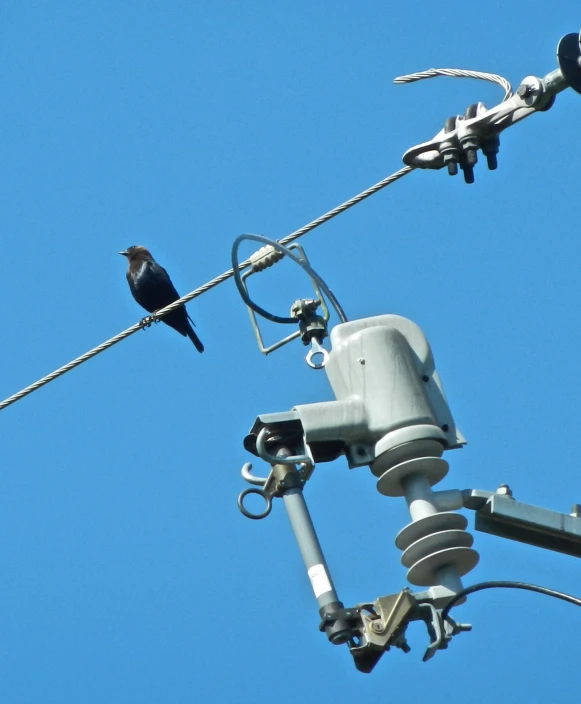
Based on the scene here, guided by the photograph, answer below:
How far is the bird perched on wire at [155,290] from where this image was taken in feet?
39.6

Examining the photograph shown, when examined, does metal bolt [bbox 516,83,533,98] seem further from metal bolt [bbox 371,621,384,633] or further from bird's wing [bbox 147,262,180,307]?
bird's wing [bbox 147,262,180,307]

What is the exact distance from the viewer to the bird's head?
12.7 metres

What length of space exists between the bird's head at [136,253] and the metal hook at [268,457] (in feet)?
30.3

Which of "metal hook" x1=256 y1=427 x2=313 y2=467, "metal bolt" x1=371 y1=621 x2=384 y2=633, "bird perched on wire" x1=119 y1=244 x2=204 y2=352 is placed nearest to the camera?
"metal bolt" x1=371 y1=621 x2=384 y2=633

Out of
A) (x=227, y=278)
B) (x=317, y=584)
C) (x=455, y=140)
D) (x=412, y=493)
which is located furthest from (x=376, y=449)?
(x=227, y=278)

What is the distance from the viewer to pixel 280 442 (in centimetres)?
357

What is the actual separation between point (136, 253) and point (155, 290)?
2.66ft

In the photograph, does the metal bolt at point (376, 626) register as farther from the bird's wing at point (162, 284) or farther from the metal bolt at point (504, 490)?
the bird's wing at point (162, 284)

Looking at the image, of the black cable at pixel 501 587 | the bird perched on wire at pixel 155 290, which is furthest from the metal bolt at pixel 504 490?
the bird perched on wire at pixel 155 290

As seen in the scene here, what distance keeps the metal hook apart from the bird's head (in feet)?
30.3

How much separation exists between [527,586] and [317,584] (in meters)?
0.50

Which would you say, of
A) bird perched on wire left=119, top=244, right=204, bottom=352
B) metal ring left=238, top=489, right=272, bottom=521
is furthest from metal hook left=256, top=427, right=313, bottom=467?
bird perched on wire left=119, top=244, right=204, bottom=352

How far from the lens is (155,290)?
12094 mm

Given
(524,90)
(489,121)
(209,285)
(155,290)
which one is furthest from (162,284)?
(524,90)
